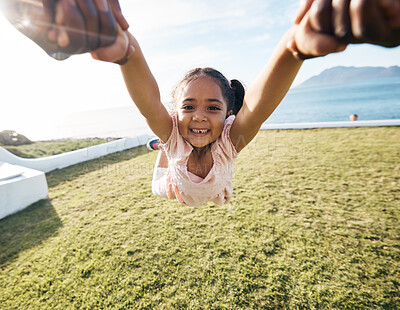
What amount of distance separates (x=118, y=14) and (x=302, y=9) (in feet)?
2.28

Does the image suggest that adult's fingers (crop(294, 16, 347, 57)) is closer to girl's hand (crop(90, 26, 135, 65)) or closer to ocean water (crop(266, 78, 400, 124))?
girl's hand (crop(90, 26, 135, 65))

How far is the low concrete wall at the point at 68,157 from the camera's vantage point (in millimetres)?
6736

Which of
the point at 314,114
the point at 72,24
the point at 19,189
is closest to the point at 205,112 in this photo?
the point at 72,24

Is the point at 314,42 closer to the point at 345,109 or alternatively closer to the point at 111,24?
the point at 111,24

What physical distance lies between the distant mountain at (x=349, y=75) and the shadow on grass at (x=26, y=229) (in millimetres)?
191880

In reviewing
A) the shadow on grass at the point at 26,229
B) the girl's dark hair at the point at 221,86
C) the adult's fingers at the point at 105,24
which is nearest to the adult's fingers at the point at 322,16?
the adult's fingers at the point at 105,24

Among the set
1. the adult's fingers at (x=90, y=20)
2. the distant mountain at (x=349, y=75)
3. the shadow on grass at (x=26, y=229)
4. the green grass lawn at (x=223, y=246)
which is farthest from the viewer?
the distant mountain at (x=349, y=75)

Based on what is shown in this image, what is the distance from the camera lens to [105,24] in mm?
729

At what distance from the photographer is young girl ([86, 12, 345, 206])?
1091 millimetres

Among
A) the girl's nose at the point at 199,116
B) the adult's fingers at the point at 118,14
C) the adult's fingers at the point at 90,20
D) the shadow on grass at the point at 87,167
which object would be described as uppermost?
the adult's fingers at the point at 118,14

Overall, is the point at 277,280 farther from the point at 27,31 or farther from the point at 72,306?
the point at 27,31

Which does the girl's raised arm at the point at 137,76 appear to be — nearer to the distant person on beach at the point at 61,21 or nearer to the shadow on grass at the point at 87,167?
the distant person on beach at the point at 61,21

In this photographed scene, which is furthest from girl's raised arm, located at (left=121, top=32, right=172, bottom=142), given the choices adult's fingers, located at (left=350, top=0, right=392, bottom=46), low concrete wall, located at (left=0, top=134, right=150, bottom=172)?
low concrete wall, located at (left=0, top=134, right=150, bottom=172)

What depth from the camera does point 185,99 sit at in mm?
1753
